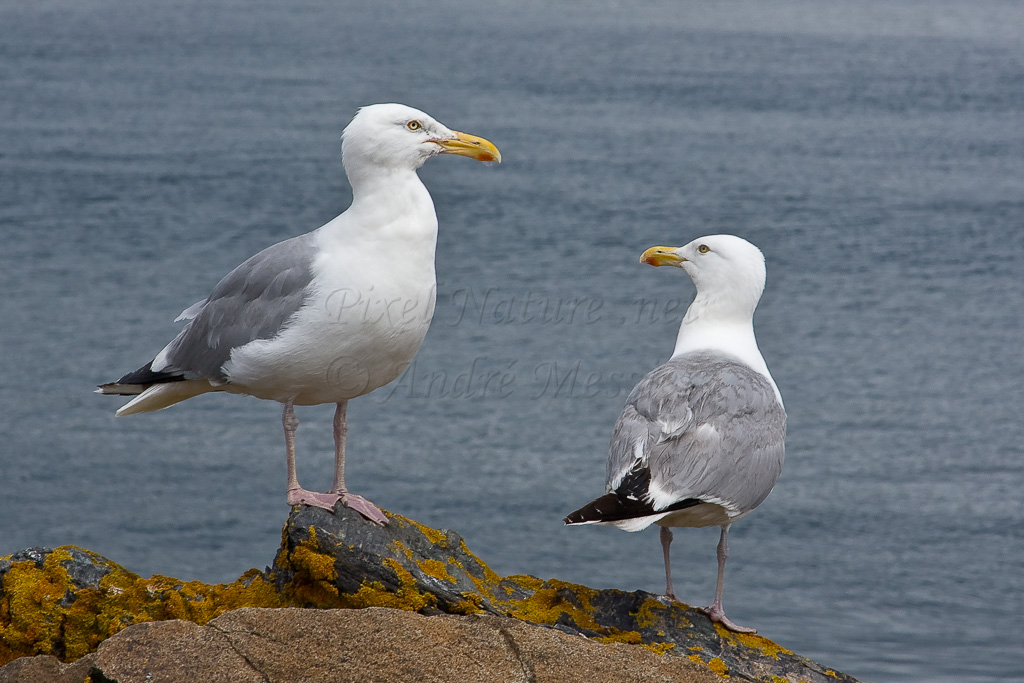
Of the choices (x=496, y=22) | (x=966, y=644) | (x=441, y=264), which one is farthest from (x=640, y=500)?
(x=496, y=22)

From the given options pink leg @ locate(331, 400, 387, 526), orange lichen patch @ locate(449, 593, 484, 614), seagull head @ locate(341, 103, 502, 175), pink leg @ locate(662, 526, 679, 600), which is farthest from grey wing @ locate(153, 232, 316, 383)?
pink leg @ locate(662, 526, 679, 600)

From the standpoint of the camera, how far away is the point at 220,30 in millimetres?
46750

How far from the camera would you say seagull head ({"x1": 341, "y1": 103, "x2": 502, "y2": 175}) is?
6.51 metres

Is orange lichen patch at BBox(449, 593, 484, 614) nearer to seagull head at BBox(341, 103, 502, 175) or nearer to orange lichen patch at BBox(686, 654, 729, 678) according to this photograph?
orange lichen patch at BBox(686, 654, 729, 678)

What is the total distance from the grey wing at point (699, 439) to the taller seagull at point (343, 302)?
4.18 ft

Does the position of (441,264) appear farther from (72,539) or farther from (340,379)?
(340,379)

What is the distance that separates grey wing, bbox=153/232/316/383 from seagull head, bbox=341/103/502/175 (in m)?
0.52

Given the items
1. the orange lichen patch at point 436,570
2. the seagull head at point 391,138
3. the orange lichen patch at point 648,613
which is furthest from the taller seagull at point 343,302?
the orange lichen patch at point 648,613

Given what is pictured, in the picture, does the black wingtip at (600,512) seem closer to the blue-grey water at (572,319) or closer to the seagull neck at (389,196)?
the seagull neck at (389,196)

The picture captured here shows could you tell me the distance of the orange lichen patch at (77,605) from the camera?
5.82m

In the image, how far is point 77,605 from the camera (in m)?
5.89

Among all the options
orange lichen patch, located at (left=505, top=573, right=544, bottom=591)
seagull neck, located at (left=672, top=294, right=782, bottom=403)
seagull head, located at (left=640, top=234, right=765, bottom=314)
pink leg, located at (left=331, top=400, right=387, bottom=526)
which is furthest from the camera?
seagull head, located at (left=640, top=234, right=765, bottom=314)

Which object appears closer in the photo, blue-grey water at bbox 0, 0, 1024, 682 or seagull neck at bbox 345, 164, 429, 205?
seagull neck at bbox 345, 164, 429, 205

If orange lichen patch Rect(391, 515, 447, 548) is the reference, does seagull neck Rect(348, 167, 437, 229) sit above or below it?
above
